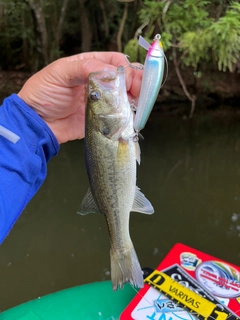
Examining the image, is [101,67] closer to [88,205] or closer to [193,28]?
[88,205]

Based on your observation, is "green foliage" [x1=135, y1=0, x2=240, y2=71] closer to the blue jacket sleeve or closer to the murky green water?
the murky green water

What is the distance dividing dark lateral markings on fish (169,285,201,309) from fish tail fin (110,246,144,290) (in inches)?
33.5

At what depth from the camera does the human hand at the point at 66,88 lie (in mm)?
1273

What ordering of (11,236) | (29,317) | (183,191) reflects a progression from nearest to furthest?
(29,317)
(11,236)
(183,191)

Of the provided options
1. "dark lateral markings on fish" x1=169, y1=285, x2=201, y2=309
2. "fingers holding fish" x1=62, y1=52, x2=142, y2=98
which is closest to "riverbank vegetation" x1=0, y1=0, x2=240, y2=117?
"dark lateral markings on fish" x1=169, y1=285, x2=201, y2=309

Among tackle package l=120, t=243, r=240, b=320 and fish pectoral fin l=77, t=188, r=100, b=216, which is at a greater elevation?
fish pectoral fin l=77, t=188, r=100, b=216

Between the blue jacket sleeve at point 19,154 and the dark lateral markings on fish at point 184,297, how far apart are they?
3.81 feet

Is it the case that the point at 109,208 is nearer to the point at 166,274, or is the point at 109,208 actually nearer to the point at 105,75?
the point at 105,75

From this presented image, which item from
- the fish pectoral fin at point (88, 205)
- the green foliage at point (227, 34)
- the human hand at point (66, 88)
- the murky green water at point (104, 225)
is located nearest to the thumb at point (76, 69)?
the human hand at point (66, 88)

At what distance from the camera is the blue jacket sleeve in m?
1.30

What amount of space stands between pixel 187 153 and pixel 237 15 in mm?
1884

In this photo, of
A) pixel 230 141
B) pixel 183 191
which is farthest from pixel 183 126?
pixel 183 191

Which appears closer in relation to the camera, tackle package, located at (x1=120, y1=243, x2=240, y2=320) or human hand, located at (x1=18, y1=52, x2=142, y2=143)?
human hand, located at (x1=18, y1=52, x2=142, y2=143)

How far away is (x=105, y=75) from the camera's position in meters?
1.15
